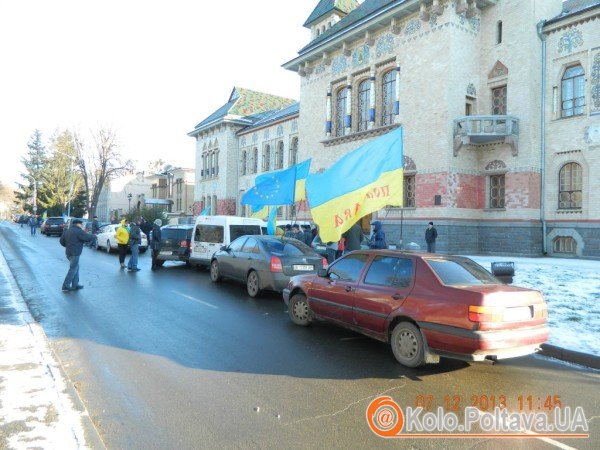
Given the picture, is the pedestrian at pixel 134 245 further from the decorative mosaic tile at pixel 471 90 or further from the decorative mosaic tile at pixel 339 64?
the decorative mosaic tile at pixel 339 64

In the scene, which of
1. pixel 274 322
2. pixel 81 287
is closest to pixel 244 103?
pixel 81 287

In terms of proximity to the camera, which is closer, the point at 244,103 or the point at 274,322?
the point at 274,322

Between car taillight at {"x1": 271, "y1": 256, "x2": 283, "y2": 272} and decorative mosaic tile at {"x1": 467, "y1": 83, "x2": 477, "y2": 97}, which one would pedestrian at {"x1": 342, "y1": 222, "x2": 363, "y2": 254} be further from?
decorative mosaic tile at {"x1": 467, "y1": 83, "x2": 477, "y2": 97}

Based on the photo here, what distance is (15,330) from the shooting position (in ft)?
22.3

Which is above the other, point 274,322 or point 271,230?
point 271,230

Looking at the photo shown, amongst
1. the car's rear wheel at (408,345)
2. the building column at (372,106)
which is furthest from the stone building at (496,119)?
the car's rear wheel at (408,345)

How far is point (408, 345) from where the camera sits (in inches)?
233

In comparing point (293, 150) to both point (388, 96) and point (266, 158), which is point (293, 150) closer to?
point (266, 158)

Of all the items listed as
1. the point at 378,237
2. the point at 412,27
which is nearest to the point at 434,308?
the point at 378,237

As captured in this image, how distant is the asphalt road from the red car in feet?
1.17

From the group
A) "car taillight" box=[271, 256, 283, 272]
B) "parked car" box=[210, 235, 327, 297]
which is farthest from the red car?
"car taillight" box=[271, 256, 283, 272]

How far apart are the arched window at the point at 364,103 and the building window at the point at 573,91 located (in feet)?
31.2

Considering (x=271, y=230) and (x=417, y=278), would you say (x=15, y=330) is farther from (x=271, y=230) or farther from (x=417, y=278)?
(x=271, y=230)

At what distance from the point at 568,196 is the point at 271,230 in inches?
539
